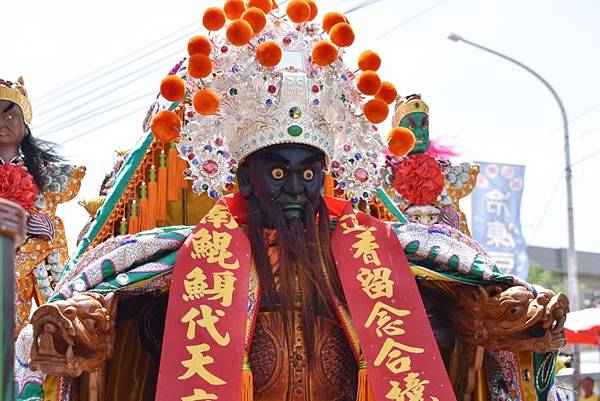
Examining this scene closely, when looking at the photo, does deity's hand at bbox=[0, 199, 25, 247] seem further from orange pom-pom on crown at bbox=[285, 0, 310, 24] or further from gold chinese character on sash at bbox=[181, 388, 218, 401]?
orange pom-pom on crown at bbox=[285, 0, 310, 24]

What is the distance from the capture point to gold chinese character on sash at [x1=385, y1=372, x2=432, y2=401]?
4.20 meters

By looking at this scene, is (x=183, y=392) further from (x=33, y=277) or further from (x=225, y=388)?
(x=33, y=277)

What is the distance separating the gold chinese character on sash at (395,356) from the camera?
4.26 meters

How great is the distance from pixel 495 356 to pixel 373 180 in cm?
95

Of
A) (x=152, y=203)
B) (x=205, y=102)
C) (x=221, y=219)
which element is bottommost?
(x=221, y=219)

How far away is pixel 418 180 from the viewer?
6246mm

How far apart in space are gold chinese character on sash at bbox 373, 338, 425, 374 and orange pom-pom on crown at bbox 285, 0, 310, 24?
1406mm

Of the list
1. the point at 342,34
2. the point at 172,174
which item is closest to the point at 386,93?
the point at 342,34

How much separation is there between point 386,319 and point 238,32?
1.31 m

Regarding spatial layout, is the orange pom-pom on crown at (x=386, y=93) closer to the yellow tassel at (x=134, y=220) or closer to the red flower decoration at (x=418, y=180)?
the yellow tassel at (x=134, y=220)

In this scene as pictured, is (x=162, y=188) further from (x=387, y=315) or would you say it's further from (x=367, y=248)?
(x=387, y=315)

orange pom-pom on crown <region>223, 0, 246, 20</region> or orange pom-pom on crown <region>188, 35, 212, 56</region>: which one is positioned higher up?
orange pom-pom on crown <region>223, 0, 246, 20</region>

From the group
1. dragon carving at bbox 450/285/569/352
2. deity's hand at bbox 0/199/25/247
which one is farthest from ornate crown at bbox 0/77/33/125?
deity's hand at bbox 0/199/25/247

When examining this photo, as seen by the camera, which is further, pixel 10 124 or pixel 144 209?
pixel 10 124
